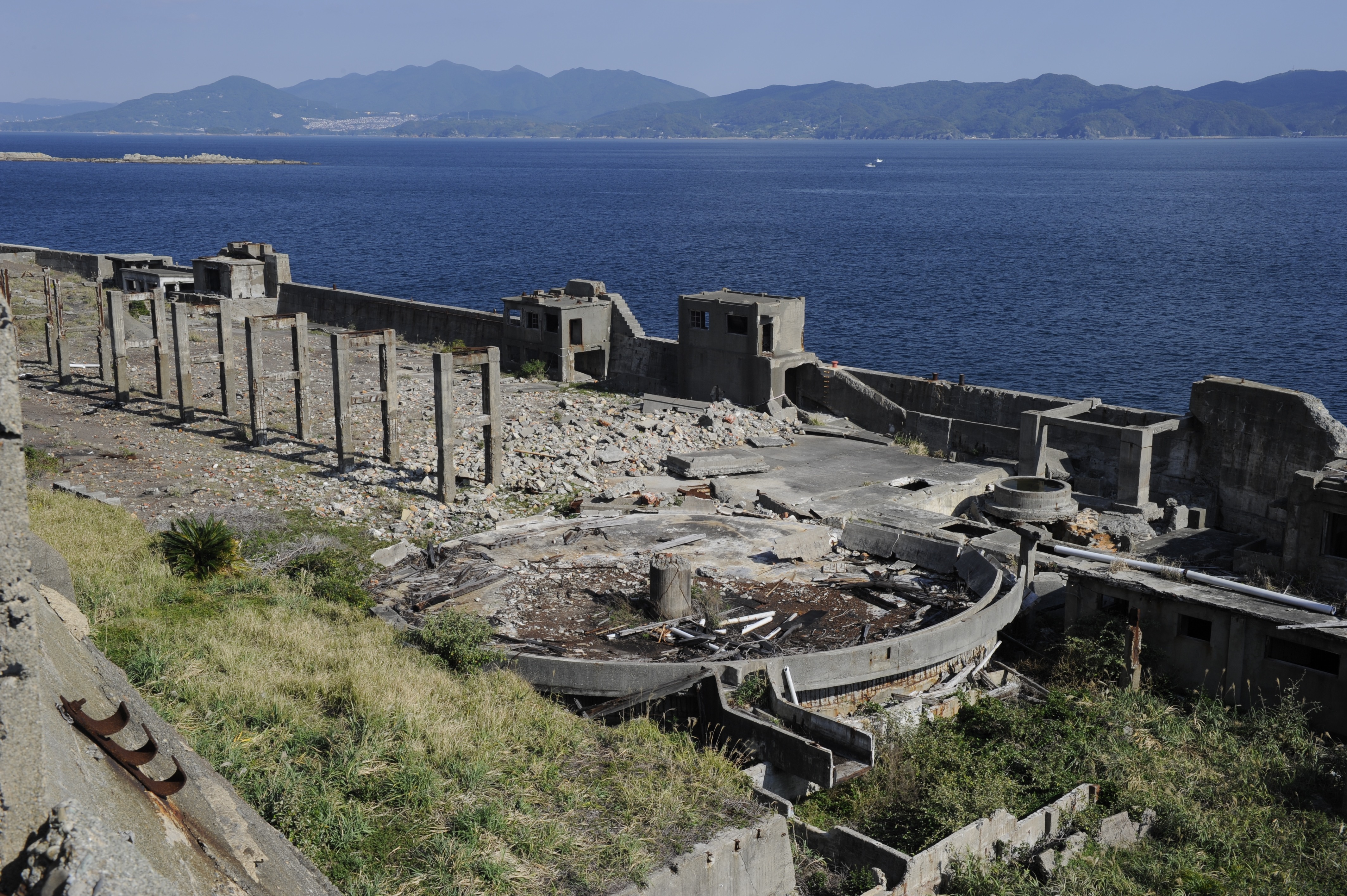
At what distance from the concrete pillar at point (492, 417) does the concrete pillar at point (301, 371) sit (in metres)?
4.44

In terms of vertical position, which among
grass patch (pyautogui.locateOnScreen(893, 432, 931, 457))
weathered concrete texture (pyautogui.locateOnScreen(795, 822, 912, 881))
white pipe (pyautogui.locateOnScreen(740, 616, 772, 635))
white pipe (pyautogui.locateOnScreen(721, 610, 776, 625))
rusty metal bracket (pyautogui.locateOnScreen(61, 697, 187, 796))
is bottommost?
A: weathered concrete texture (pyautogui.locateOnScreen(795, 822, 912, 881))

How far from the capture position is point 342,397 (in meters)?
23.9

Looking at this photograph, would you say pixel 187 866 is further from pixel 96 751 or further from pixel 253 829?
pixel 253 829

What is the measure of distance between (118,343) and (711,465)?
14861 millimetres

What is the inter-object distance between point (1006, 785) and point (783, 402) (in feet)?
66.6

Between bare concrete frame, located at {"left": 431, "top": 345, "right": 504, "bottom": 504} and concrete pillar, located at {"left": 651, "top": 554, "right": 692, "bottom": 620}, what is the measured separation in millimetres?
6729

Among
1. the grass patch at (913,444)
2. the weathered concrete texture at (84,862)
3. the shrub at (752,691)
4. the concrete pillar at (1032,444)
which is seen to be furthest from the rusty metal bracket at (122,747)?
the grass patch at (913,444)

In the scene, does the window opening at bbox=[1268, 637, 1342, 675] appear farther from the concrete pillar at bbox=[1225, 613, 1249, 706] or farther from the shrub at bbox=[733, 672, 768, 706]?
the shrub at bbox=[733, 672, 768, 706]

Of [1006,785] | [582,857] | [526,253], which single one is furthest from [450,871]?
[526,253]

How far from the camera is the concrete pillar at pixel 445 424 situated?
2217 cm

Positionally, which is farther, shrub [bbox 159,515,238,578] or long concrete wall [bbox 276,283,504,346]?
long concrete wall [bbox 276,283,504,346]

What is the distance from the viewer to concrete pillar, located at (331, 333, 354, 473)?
23.8 meters

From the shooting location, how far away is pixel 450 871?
9203 millimetres

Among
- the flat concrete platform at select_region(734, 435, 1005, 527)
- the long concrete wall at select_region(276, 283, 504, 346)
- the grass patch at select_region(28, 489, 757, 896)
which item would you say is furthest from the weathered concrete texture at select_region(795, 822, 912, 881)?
the long concrete wall at select_region(276, 283, 504, 346)
